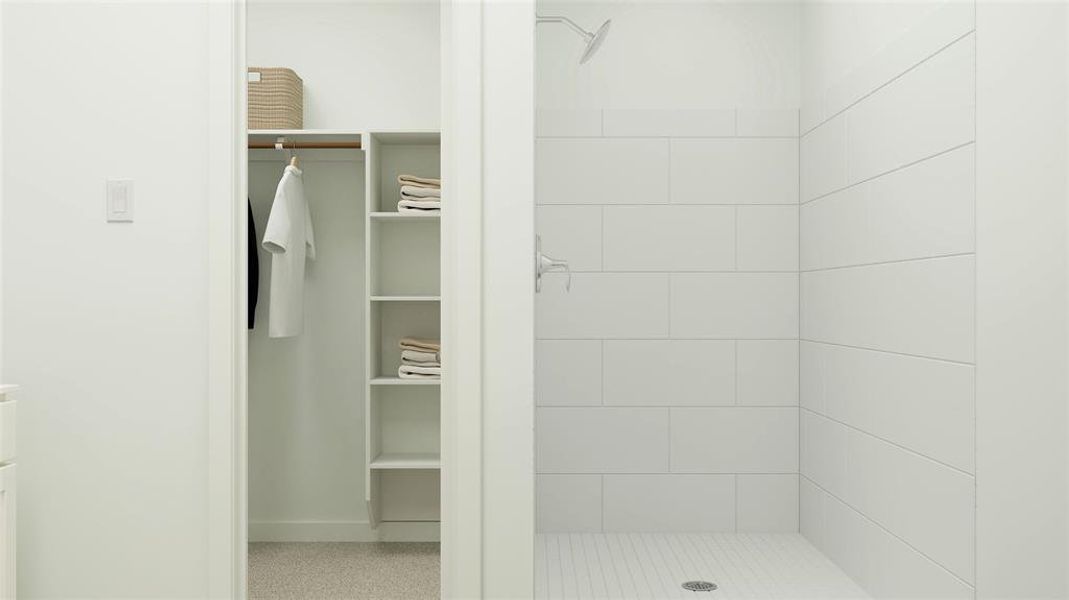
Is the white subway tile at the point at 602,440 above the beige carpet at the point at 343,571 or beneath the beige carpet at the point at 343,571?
above

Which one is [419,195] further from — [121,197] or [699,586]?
[699,586]

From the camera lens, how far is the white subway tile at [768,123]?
121 inches

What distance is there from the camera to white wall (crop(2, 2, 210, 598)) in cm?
202

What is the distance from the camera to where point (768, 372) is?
3.07 meters

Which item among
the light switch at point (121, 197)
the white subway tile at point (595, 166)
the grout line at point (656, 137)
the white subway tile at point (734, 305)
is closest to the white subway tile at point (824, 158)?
the grout line at point (656, 137)

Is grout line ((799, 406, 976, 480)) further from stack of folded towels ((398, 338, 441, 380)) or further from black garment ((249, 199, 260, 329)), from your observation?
black garment ((249, 199, 260, 329))

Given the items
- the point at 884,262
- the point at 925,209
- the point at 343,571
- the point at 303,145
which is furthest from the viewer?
the point at 303,145

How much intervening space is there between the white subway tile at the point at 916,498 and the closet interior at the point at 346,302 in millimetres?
1741

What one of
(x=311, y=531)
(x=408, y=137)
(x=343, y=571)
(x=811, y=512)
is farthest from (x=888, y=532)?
(x=311, y=531)

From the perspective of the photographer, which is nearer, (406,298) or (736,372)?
(736,372)

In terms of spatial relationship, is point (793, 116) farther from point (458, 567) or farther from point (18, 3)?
point (18, 3)

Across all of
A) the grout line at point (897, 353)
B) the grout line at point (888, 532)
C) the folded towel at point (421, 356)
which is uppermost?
the grout line at point (897, 353)

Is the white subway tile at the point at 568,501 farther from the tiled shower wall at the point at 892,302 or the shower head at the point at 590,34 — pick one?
the shower head at the point at 590,34

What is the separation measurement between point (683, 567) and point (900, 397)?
86 centimetres
